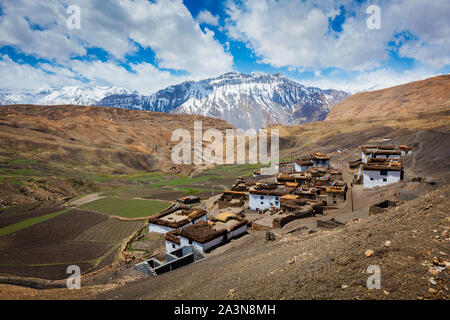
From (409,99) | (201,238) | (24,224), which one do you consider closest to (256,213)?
(201,238)

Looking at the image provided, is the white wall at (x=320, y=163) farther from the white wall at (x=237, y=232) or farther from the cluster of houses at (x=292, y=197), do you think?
the white wall at (x=237, y=232)

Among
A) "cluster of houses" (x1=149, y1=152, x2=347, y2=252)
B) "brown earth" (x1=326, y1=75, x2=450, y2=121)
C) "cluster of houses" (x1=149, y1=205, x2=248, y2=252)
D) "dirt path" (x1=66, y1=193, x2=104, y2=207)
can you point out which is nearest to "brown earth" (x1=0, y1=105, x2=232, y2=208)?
"dirt path" (x1=66, y1=193, x2=104, y2=207)

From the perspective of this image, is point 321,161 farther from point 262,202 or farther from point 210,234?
point 210,234

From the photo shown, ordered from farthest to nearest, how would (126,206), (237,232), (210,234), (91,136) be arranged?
(91,136), (126,206), (237,232), (210,234)

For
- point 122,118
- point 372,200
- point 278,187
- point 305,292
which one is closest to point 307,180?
point 278,187

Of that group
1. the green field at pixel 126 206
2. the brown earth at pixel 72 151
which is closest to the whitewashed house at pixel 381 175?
the green field at pixel 126 206

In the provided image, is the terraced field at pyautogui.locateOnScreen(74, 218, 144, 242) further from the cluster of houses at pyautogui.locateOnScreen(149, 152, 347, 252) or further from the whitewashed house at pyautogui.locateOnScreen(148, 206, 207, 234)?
the whitewashed house at pyautogui.locateOnScreen(148, 206, 207, 234)
